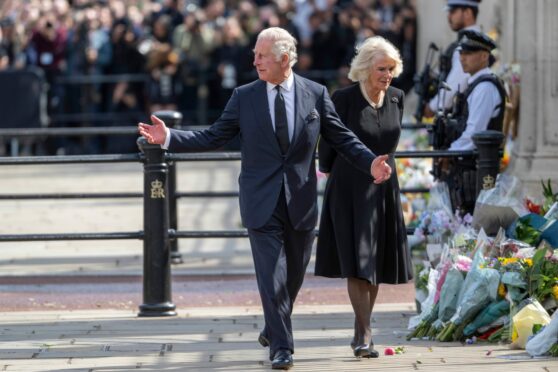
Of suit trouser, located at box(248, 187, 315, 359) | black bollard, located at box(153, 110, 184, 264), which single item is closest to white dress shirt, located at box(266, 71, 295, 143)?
suit trouser, located at box(248, 187, 315, 359)

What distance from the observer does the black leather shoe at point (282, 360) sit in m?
7.65

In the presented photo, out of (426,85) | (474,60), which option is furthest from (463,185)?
(426,85)

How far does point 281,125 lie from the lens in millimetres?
7812

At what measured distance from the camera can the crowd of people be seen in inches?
878

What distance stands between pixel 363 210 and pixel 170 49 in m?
14.7

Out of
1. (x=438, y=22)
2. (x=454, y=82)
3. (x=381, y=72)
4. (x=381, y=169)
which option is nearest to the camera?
(x=381, y=169)

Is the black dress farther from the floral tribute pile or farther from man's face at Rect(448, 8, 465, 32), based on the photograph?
man's face at Rect(448, 8, 465, 32)

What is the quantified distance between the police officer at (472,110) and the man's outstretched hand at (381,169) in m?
A: 2.39

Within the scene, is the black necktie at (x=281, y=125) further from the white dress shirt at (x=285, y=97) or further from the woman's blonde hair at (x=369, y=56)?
the woman's blonde hair at (x=369, y=56)

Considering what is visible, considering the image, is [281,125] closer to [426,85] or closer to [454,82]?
[454,82]

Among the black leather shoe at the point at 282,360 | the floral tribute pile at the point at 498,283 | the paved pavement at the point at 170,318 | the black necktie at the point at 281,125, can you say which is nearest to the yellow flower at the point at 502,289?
the floral tribute pile at the point at 498,283

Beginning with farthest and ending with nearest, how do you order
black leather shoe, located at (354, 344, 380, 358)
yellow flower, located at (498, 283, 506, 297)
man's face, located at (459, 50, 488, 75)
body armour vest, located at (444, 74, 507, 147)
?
man's face, located at (459, 50, 488, 75), body armour vest, located at (444, 74, 507, 147), yellow flower, located at (498, 283, 506, 297), black leather shoe, located at (354, 344, 380, 358)

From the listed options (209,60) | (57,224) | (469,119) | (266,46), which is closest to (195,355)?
(266,46)

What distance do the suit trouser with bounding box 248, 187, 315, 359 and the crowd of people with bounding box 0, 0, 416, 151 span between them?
46.3 feet
